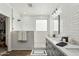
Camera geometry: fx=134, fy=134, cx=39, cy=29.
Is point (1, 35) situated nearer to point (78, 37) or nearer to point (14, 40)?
point (14, 40)

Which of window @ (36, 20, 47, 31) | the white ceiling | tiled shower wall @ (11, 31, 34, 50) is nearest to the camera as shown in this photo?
the white ceiling

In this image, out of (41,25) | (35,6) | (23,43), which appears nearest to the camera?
(35,6)

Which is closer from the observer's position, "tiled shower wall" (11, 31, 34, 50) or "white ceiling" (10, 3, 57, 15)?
"white ceiling" (10, 3, 57, 15)

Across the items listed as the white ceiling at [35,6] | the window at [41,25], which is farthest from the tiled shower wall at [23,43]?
the window at [41,25]

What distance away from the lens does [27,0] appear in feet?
6.17

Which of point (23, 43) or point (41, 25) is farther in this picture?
point (41, 25)

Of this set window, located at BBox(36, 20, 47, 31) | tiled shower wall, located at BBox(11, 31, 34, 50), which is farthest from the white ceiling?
window, located at BBox(36, 20, 47, 31)

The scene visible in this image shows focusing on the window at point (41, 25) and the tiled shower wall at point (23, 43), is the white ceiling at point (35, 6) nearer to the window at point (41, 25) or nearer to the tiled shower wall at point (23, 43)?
the tiled shower wall at point (23, 43)

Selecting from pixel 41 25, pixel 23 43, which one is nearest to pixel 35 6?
pixel 23 43

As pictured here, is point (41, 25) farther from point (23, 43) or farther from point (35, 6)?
point (35, 6)

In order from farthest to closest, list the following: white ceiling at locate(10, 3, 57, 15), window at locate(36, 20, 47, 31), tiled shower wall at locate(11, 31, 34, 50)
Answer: window at locate(36, 20, 47, 31)
tiled shower wall at locate(11, 31, 34, 50)
white ceiling at locate(10, 3, 57, 15)

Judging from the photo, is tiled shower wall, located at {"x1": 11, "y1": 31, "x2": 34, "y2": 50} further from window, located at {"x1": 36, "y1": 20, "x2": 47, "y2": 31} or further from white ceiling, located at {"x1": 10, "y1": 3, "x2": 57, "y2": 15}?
window, located at {"x1": 36, "y1": 20, "x2": 47, "y2": 31}

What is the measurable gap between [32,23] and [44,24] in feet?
2.65

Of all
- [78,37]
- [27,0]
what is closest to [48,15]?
[78,37]
